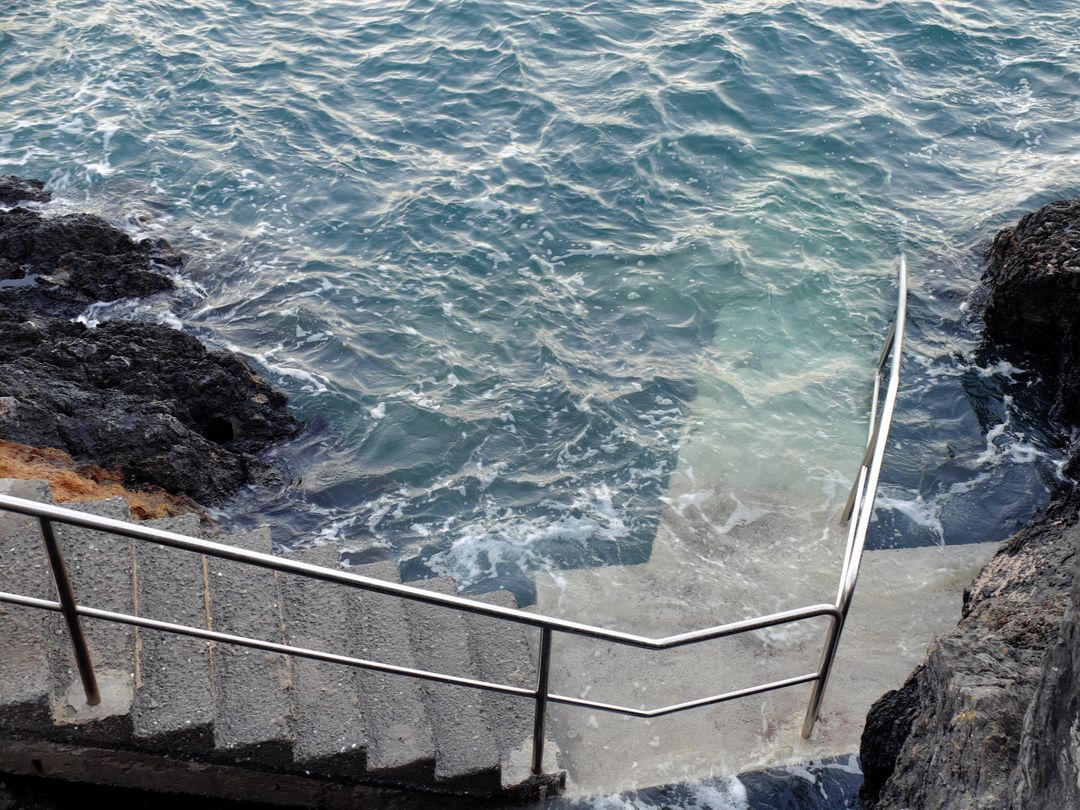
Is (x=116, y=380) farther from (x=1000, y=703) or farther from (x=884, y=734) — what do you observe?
(x=1000, y=703)

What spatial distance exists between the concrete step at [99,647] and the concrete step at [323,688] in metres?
0.74

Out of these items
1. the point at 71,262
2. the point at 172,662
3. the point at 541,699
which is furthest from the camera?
the point at 71,262

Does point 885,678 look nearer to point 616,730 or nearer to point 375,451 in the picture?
point 616,730

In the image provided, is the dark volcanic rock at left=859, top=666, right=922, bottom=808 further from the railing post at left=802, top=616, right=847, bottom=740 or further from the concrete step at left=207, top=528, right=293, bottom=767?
the concrete step at left=207, top=528, right=293, bottom=767

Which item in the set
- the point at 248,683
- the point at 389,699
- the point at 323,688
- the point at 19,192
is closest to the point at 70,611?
the point at 248,683

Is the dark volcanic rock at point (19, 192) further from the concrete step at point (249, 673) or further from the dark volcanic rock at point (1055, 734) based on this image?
the dark volcanic rock at point (1055, 734)

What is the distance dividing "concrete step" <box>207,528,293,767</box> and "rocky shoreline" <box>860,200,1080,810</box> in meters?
2.57

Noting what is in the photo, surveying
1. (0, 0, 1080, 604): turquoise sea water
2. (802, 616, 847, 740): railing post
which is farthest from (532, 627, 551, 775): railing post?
(0, 0, 1080, 604): turquoise sea water

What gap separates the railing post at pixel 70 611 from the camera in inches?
122

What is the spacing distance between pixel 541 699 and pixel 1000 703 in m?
1.76

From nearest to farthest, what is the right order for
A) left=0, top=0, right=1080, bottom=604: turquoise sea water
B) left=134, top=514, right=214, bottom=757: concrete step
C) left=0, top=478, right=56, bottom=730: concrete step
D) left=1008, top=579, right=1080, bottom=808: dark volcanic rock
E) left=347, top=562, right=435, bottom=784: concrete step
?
left=1008, top=579, right=1080, bottom=808: dark volcanic rock, left=0, top=478, right=56, bottom=730: concrete step, left=134, top=514, right=214, bottom=757: concrete step, left=347, top=562, right=435, bottom=784: concrete step, left=0, top=0, right=1080, bottom=604: turquoise sea water

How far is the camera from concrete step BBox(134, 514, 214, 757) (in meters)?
3.81

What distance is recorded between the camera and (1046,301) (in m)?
8.62

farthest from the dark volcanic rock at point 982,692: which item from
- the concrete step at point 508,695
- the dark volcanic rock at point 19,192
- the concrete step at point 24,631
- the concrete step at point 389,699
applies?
the dark volcanic rock at point 19,192
